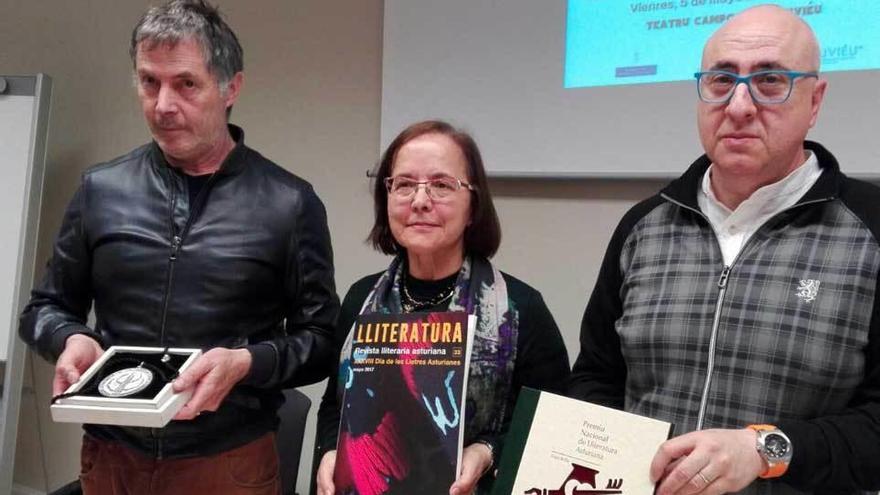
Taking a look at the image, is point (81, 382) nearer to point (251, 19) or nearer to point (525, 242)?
point (525, 242)

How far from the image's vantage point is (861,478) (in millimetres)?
1181

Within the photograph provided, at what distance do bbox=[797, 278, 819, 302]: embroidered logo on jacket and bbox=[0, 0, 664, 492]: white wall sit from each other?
45.8 inches

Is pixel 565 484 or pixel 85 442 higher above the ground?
pixel 565 484

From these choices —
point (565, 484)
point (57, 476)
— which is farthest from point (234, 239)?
point (57, 476)

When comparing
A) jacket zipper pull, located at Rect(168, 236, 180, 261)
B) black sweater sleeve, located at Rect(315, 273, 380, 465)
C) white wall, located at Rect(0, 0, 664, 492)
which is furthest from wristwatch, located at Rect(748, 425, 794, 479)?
white wall, located at Rect(0, 0, 664, 492)

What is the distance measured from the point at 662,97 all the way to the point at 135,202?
1.56 metres

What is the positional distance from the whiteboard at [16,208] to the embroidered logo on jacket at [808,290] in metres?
2.92

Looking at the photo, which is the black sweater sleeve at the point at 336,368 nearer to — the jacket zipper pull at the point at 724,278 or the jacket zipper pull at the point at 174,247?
the jacket zipper pull at the point at 174,247

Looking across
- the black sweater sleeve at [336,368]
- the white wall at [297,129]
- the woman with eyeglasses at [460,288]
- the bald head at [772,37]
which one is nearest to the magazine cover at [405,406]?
the woman with eyeglasses at [460,288]

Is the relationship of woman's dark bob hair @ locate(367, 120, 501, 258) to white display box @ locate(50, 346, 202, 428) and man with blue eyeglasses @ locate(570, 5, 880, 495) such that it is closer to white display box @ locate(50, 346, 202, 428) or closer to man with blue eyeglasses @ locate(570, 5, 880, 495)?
man with blue eyeglasses @ locate(570, 5, 880, 495)

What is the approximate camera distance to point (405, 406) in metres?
1.36

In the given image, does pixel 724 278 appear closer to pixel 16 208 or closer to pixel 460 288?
pixel 460 288

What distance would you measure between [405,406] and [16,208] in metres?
2.49

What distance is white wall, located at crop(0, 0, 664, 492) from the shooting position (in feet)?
8.41
